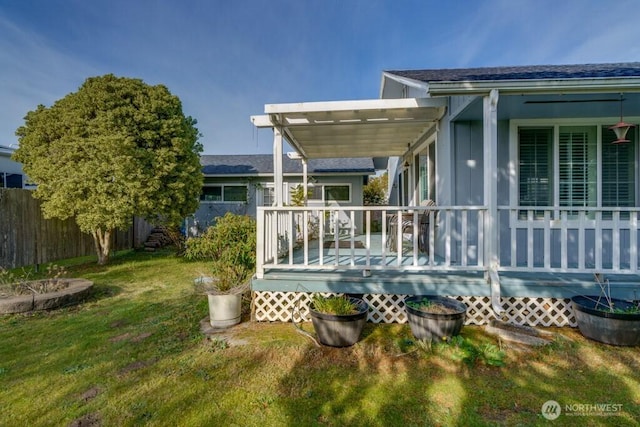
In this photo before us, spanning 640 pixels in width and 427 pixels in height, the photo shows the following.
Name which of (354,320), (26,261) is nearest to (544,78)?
(354,320)

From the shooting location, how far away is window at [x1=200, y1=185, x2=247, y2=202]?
13.7 m

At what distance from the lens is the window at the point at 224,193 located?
1373 cm

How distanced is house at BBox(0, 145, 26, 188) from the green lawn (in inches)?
359

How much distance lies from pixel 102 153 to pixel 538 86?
27.2 feet

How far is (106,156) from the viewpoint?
7160 mm

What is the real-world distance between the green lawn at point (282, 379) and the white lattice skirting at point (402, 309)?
0.15 metres

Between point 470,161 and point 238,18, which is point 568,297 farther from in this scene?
point 238,18

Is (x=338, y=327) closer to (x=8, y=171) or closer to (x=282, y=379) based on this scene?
(x=282, y=379)

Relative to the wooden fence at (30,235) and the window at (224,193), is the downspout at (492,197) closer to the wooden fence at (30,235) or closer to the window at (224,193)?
the wooden fence at (30,235)

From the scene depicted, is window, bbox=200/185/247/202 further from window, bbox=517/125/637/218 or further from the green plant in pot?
window, bbox=517/125/637/218

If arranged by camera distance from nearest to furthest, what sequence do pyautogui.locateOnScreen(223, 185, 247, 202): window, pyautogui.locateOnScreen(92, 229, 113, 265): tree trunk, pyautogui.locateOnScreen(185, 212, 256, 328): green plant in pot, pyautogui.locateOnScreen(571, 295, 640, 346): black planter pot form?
pyautogui.locateOnScreen(571, 295, 640, 346): black planter pot, pyautogui.locateOnScreen(185, 212, 256, 328): green plant in pot, pyautogui.locateOnScreen(92, 229, 113, 265): tree trunk, pyautogui.locateOnScreen(223, 185, 247, 202): window

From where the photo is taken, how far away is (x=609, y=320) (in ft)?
9.94

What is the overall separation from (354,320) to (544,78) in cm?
329

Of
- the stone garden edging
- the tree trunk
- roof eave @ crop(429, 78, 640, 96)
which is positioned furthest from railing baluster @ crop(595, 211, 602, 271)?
the tree trunk
